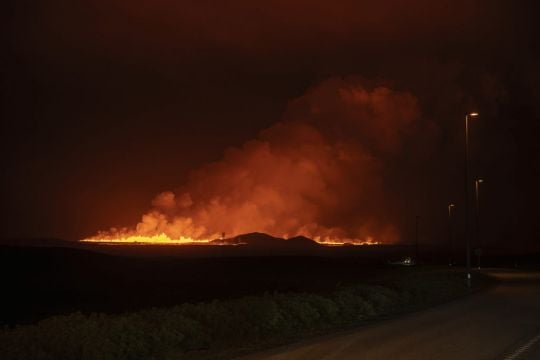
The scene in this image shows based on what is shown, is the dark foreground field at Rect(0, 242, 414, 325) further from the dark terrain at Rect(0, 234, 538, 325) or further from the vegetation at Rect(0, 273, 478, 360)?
the vegetation at Rect(0, 273, 478, 360)

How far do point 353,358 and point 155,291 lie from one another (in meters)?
39.7

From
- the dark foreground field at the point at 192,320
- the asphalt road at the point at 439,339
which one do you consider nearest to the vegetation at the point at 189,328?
the dark foreground field at the point at 192,320

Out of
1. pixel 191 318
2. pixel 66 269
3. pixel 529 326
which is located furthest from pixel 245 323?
pixel 66 269

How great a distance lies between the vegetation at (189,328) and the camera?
613 inches

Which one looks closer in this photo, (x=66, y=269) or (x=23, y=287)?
(x=23, y=287)

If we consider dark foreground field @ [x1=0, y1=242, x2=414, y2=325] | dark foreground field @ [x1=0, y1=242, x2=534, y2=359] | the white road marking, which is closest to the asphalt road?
the white road marking

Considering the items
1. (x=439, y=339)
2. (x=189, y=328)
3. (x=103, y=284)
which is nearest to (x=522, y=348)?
(x=439, y=339)

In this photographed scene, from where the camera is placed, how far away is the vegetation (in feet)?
51.1

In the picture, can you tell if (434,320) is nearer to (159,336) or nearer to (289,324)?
(289,324)

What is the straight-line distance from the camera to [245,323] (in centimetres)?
2108

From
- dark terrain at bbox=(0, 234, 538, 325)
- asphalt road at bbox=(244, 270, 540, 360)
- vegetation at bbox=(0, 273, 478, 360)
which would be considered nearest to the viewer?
vegetation at bbox=(0, 273, 478, 360)

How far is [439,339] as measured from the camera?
18547mm

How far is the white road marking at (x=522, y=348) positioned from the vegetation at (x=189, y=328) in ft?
20.0

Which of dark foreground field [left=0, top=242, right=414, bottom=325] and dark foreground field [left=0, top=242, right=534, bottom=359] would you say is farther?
dark foreground field [left=0, top=242, right=414, bottom=325]
